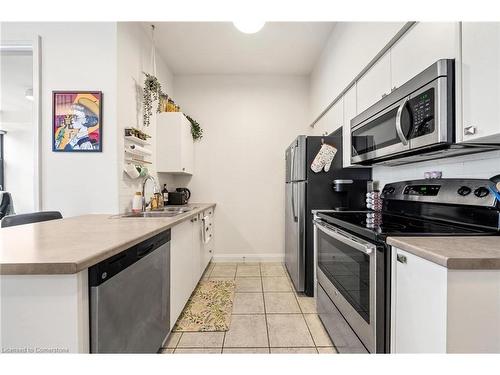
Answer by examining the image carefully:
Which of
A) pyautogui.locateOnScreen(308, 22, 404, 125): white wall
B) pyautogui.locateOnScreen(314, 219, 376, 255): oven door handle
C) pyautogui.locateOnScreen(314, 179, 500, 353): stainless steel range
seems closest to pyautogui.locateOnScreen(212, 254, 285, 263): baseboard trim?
pyautogui.locateOnScreen(314, 179, 500, 353): stainless steel range

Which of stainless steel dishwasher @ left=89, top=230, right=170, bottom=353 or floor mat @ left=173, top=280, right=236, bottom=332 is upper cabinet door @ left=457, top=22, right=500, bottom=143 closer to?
stainless steel dishwasher @ left=89, top=230, right=170, bottom=353

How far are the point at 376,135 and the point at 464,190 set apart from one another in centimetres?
58

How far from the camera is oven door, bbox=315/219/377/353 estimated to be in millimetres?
1113

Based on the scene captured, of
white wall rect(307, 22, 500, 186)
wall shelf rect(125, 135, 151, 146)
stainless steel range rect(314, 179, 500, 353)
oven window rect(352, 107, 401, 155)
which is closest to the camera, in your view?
stainless steel range rect(314, 179, 500, 353)

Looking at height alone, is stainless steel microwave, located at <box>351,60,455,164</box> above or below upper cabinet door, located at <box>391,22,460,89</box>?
below

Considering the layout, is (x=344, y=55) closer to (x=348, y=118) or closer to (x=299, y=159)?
(x=348, y=118)

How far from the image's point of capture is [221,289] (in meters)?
2.62

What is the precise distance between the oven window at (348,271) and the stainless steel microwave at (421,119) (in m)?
0.64

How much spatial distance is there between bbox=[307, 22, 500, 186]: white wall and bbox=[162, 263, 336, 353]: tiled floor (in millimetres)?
1383

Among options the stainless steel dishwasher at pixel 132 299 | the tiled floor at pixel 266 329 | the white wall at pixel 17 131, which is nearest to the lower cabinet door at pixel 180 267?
the stainless steel dishwasher at pixel 132 299

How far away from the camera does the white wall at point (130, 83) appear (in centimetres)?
212
